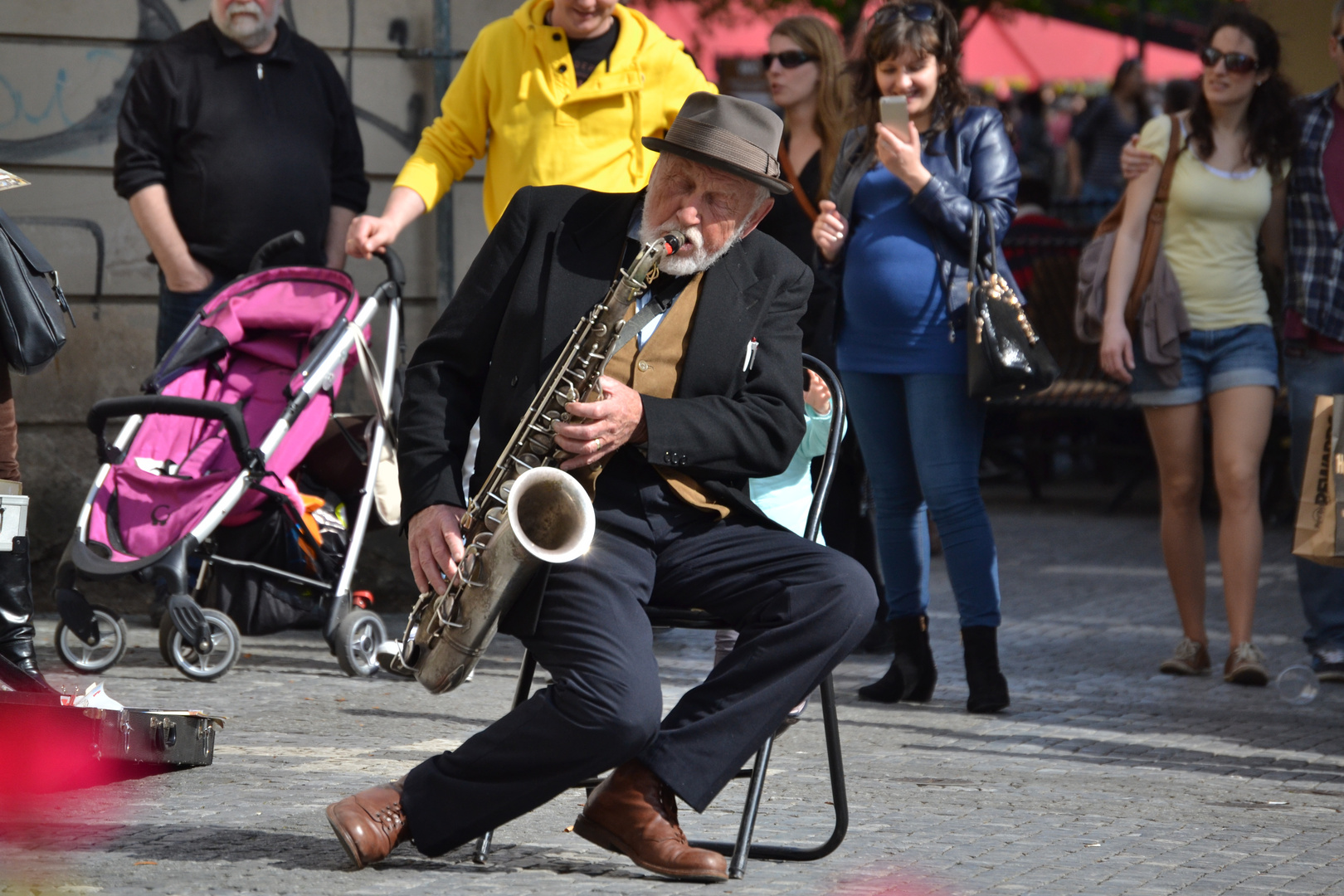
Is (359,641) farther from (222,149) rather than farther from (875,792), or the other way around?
(875,792)

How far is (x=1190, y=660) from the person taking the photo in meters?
6.43

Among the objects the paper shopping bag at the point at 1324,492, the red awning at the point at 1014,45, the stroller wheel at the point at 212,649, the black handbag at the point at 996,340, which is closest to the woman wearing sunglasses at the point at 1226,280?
the black handbag at the point at 996,340

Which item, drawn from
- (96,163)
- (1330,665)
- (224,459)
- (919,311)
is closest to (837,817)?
(919,311)

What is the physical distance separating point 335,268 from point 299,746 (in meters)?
2.20

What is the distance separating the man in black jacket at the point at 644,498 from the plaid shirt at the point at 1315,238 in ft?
9.10

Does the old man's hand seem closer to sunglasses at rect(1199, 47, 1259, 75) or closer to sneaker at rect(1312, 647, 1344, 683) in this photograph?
sunglasses at rect(1199, 47, 1259, 75)

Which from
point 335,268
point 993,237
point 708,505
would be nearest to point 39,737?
point 708,505

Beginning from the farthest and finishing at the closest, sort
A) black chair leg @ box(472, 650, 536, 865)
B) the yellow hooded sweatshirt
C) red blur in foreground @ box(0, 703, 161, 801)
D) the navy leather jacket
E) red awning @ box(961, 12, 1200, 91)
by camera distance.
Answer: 1. red awning @ box(961, 12, 1200, 91)
2. the yellow hooded sweatshirt
3. the navy leather jacket
4. red blur in foreground @ box(0, 703, 161, 801)
5. black chair leg @ box(472, 650, 536, 865)

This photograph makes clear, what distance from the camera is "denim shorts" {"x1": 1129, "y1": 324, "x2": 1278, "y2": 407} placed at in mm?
6172

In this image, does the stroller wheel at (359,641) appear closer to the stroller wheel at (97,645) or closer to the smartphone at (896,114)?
the stroller wheel at (97,645)

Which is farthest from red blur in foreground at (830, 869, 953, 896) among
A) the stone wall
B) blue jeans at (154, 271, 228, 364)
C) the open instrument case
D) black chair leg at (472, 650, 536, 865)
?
the stone wall

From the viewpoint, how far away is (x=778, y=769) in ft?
15.6

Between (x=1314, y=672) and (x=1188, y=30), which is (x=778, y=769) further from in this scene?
(x=1188, y=30)

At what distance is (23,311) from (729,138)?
2253 millimetres
